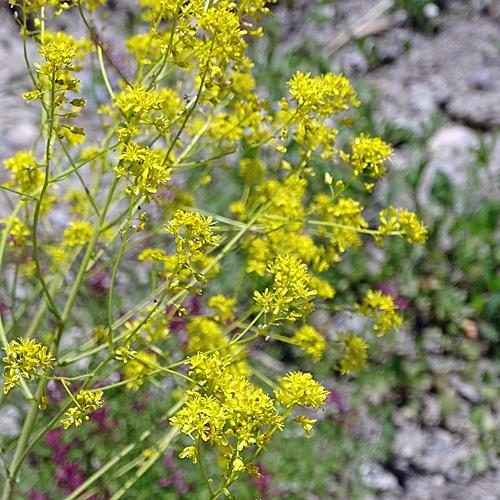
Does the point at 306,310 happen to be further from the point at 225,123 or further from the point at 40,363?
the point at 225,123

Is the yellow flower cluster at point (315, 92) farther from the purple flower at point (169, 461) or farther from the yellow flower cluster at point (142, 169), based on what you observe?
the purple flower at point (169, 461)

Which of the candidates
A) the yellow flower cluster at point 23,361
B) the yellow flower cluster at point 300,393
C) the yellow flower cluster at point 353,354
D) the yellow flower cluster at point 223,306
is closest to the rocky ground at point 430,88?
the yellow flower cluster at point 353,354

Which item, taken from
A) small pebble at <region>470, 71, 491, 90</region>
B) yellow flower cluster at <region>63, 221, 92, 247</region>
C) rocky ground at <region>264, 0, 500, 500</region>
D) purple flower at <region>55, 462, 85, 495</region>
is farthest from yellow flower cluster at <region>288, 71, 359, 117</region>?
small pebble at <region>470, 71, 491, 90</region>

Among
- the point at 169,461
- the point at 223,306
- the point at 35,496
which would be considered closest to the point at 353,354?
the point at 223,306

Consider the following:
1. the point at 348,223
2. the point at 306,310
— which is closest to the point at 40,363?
the point at 306,310

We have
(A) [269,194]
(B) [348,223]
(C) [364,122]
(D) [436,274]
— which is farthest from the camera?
(C) [364,122]

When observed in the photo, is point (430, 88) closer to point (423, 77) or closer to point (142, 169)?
point (423, 77)

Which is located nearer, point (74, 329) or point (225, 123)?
point (225, 123)

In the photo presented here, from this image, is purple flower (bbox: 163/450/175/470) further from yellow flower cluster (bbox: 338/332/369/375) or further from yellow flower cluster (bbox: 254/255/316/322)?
yellow flower cluster (bbox: 254/255/316/322)
